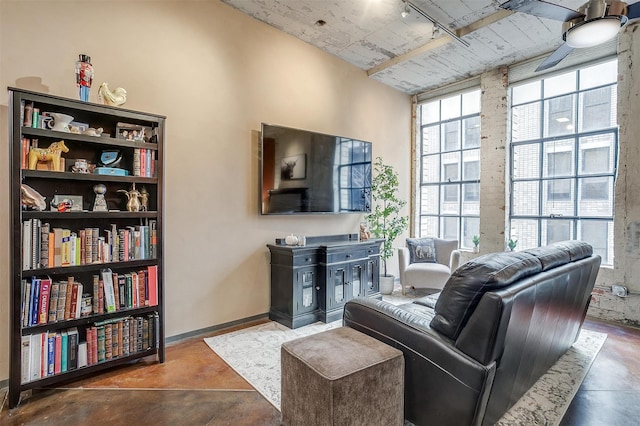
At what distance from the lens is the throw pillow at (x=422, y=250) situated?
4.92m

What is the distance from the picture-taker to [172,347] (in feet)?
9.94

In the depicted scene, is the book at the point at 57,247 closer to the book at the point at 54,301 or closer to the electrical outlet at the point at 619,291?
the book at the point at 54,301

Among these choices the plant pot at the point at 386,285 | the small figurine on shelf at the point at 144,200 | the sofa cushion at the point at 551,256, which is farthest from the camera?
the plant pot at the point at 386,285

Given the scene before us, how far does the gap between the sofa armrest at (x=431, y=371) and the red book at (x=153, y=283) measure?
1.73 meters

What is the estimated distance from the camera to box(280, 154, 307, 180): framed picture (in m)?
3.78

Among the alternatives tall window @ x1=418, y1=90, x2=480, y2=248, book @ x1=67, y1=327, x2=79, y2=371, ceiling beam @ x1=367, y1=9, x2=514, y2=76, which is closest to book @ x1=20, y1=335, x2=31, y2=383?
book @ x1=67, y1=327, x2=79, y2=371

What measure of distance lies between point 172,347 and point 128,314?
62cm

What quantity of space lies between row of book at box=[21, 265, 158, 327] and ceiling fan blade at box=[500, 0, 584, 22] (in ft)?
10.7

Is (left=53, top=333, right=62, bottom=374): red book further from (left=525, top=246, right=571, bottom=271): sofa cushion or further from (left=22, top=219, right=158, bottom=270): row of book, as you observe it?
(left=525, top=246, right=571, bottom=271): sofa cushion

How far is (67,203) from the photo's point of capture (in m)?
2.37

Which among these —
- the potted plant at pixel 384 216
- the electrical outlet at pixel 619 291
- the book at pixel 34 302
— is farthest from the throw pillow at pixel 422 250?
the book at pixel 34 302

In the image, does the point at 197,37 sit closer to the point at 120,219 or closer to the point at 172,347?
the point at 120,219

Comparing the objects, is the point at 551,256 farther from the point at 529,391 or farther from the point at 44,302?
the point at 44,302

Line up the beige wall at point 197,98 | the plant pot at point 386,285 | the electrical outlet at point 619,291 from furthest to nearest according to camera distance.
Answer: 1. the plant pot at point 386,285
2. the electrical outlet at point 619,291
3. the beige wall at point 197,98
